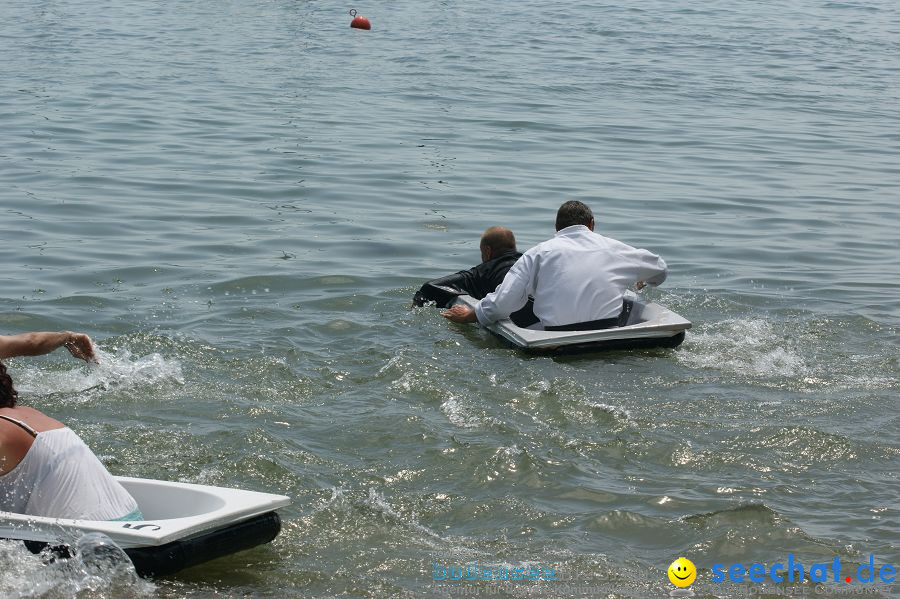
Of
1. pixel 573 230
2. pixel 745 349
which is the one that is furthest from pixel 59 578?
pixel 745 349

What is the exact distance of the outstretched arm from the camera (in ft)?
20.7

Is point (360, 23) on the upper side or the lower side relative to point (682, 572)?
upper

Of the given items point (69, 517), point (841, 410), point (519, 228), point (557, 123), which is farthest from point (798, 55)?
point (69, 517)

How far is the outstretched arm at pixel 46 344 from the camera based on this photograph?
20.7 feet

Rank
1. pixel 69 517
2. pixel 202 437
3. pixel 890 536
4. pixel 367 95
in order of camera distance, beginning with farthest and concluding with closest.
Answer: pixel 367 95 < pixel 202 437 < pixel 890 536 < pixel 69 517

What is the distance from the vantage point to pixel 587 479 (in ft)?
21.4

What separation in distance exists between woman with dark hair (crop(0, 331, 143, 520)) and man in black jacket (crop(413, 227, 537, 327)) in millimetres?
4858

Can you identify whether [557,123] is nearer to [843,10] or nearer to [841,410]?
[841,410]

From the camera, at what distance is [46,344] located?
21.1 ft

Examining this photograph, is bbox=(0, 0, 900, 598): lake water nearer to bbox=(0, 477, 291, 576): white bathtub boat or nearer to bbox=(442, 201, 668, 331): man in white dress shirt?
→ bbox=(0, 477, 291, 576): white bathtub boat

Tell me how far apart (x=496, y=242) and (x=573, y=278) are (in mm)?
1130

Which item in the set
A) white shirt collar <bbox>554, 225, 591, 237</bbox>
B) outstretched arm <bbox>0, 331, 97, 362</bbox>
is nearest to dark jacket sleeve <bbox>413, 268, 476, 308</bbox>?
white shirt collar <bbox>554, 225, 591, 237</bbox>

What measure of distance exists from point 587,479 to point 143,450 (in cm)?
247

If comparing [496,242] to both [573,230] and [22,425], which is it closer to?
[573,230]
